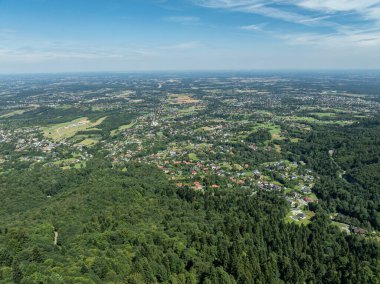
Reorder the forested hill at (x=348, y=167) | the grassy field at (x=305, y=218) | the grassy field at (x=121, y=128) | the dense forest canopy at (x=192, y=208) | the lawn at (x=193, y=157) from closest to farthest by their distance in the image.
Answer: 1. the dense forest canopy at (x=192, y=208)
2. the grassy field at (x=305, y=218)
3. the forested hill at (x=348, y=167)
4. the lawn at (x=193, y=157)
5. the grassy field at (x=121, y=128)

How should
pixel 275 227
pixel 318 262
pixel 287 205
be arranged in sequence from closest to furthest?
pixel 318 262, pixel 275 227, pixel 287 205

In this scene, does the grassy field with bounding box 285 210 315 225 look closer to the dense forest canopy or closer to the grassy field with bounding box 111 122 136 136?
the dense forest canopy

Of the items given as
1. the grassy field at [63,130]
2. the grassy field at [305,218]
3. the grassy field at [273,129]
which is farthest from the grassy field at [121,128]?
the grassy field at [305,218]

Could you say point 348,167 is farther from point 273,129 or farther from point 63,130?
point 63,130

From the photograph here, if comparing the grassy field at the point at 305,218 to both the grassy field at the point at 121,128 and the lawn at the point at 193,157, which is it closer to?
the lawn at the point at 193,157

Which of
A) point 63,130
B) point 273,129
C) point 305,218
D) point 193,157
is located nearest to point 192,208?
point 305,218

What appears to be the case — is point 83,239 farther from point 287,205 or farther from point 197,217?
point 287,205

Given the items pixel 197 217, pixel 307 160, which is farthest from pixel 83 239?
pixel 307 160

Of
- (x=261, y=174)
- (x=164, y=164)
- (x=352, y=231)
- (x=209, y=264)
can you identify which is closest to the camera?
(x=209, y=264)
